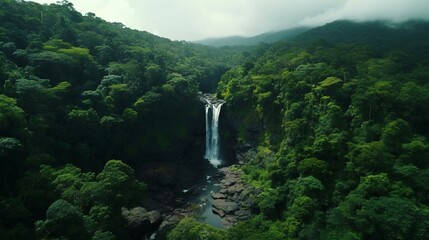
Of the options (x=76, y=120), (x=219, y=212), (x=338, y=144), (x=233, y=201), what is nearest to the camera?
(x=338, y=144)

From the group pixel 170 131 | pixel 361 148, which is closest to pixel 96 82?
pixel 170 131

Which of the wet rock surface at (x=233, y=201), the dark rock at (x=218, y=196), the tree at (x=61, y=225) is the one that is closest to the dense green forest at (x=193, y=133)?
the tree at (x=61, y=225)

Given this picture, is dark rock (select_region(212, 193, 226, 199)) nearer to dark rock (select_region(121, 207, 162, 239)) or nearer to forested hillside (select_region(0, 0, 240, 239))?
dark rock (select_region(121, 207, 162, 239))

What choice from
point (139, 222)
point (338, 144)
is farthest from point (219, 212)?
point (338, 144)

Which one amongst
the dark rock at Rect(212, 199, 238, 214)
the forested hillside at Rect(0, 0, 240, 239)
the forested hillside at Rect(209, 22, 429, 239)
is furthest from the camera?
the dark rock at Rect(212, 199, 238, 214)

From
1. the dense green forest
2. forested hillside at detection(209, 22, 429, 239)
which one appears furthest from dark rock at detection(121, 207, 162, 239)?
forested hillside at detection(209, 22, 429, 239)

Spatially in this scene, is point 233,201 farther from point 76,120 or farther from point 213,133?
point 76,120

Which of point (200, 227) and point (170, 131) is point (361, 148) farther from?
point (170, 131)

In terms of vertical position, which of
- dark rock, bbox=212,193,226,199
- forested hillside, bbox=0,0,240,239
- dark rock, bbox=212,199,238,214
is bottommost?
dark rock, bbox=212,199,238,214
